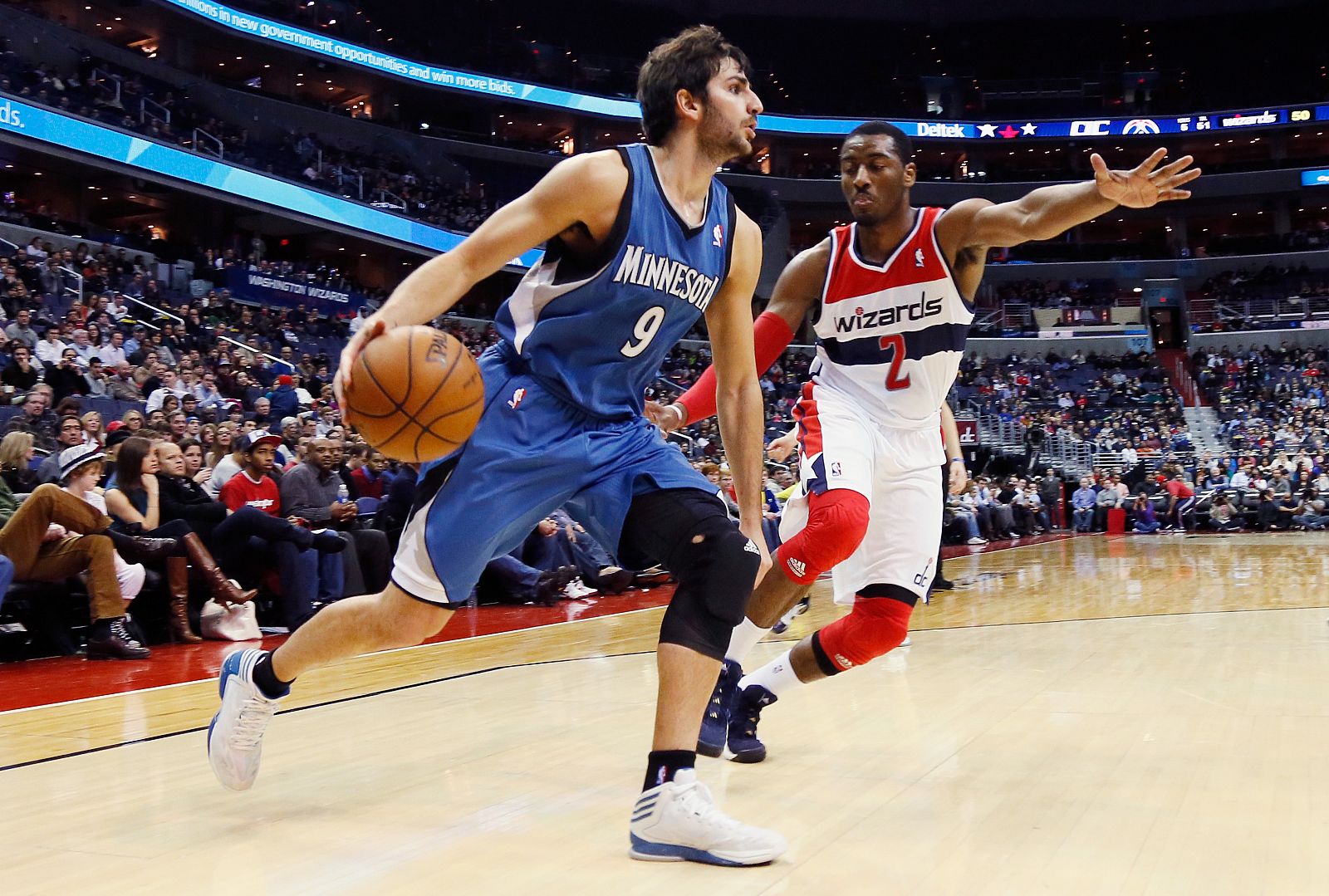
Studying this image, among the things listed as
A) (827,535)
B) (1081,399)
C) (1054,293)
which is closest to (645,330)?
(827,535)

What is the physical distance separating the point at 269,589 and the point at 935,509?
16.0 ft

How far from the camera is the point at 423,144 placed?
3312 centimetres

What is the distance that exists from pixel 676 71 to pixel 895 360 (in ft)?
4.72

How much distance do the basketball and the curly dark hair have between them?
808mm

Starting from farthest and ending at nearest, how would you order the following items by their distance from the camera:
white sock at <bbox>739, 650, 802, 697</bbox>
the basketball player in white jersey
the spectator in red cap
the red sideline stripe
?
the spectator in red cap, the red sideline stripe, white sock at <bbox>739, 650, 802, 697</bbox>, the basketball player in white jersey

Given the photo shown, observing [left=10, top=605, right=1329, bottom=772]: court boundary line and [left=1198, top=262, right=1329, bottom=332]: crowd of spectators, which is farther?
[left=1198, top=262, right=1329, bottom=332]: crowd of spectators

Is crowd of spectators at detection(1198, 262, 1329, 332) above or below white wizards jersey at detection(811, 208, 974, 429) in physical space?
above

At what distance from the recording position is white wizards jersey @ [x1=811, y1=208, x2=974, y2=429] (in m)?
3.76

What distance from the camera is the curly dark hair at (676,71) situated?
277 centimetres

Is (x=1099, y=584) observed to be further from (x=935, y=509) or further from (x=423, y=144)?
(x=423, y=144)

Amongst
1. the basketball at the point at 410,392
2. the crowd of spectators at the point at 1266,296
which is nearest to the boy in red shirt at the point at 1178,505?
the crowd of spectators at the point at 1266,296

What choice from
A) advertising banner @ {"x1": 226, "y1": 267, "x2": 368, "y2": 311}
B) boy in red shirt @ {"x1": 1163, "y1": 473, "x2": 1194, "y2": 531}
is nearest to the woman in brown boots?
advertising banner @ {"x1": 226, "y1": 267, "x2": 368, "y2": 311}

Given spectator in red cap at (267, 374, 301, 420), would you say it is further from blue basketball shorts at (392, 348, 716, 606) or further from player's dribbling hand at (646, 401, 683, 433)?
blue basketball shorts at (392, 348, 716, 606)

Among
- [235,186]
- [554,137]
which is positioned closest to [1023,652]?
[235,186]
